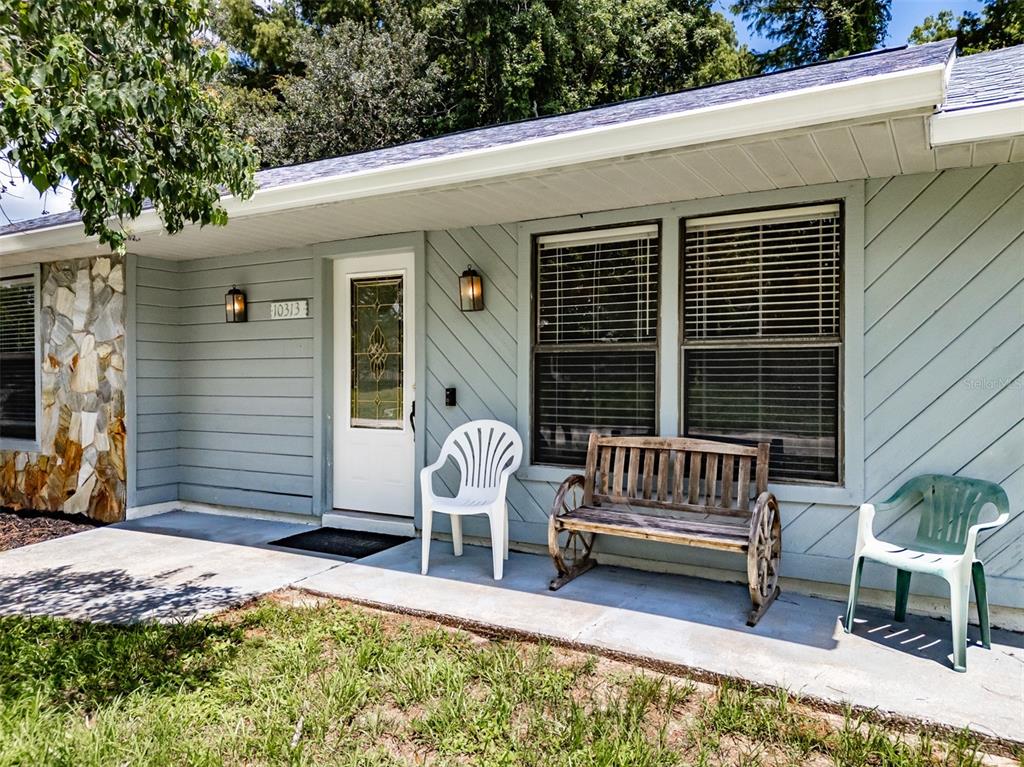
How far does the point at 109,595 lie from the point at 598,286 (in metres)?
3.14

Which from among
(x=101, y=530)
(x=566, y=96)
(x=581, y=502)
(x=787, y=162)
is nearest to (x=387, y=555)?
(x=581, y=502)

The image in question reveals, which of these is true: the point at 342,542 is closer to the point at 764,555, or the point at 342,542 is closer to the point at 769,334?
the point at 764,555

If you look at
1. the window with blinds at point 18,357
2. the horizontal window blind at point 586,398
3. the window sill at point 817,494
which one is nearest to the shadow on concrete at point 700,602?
the window sill at point 817,494

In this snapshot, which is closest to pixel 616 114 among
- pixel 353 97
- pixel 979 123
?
pixel 979 123

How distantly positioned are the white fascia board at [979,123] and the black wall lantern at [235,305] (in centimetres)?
462

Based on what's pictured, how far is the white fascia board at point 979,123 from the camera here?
8.43 ft

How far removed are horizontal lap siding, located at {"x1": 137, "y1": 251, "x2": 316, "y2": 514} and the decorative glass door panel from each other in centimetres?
35

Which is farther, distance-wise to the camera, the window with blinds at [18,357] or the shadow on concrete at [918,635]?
the window with blinds at [18,357]

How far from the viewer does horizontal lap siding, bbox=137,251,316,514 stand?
5211mm

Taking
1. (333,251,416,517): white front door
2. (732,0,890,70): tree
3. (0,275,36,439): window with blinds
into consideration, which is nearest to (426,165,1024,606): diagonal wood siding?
(333,251,416,517): white front door

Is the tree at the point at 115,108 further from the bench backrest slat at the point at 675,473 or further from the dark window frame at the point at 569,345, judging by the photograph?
the bench backrest slat at the point at 675,473

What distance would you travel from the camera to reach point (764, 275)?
3.65 m

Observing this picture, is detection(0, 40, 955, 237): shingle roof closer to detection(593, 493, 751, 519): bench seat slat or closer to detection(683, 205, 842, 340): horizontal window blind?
detection(683, 205, 842, 340): horizontal window blind

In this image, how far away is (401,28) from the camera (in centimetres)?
1224
